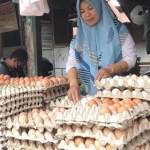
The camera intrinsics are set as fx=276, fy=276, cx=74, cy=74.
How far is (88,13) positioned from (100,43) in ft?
1.01

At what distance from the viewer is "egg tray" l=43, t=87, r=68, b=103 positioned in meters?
2.63

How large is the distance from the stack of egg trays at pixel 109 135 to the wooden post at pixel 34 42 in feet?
8.96

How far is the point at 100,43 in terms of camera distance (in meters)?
2.69

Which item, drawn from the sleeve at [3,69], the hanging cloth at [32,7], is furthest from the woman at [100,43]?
the sleeve at [3,69]

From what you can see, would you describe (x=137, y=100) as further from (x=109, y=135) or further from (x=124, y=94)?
(x=109, y=135)

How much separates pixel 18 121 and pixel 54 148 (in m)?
0.33

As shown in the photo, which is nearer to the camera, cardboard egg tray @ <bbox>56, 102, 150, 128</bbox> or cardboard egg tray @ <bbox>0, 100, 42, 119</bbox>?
cardboard egg tray @ <bbox>56, 102, 150, 128</bbox>

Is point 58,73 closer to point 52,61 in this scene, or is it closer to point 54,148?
point 52,61

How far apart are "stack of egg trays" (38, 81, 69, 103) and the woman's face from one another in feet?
2.23

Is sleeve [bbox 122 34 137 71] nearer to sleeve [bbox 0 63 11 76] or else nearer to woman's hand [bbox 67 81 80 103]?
woman's hand [bbox 67 81 80 103]

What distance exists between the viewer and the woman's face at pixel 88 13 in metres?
2.61

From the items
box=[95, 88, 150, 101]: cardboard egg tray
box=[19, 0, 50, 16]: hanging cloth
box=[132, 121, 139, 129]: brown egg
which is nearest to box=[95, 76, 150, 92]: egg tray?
box=[95, 88, 150, 101]: cardboard egg tray

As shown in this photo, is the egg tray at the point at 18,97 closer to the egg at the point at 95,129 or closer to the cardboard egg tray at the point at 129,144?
the cardboard egg tray at the point at 129,144

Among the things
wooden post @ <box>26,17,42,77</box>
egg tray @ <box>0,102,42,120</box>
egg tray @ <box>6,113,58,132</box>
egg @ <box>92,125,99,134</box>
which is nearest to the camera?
egg @ <box>92,125,99,134</box>
